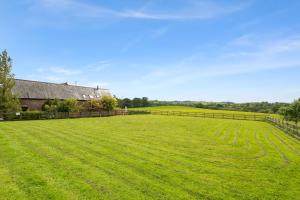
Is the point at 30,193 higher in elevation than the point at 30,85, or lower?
lower

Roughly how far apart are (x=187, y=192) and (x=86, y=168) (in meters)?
4.15

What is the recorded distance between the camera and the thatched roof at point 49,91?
39875mm

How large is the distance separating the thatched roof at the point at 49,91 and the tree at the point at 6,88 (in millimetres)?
4571

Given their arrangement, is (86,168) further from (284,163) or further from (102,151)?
(284,163)

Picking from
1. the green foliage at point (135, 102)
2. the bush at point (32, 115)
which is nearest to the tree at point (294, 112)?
the bush at point (32, 115)

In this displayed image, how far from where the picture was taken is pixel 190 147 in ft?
45.1

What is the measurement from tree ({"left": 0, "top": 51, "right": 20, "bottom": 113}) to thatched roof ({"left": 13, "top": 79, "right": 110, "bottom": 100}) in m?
4.57

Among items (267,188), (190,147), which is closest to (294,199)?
(267,188)

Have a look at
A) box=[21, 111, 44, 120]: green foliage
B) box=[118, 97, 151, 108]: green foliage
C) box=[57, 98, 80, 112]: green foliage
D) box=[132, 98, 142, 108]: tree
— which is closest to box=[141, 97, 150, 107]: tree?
box=[118, 97, 151, 108]: green foliage

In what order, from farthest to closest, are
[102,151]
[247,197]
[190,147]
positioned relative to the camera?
[190,147] < [102,151] < [247,197]

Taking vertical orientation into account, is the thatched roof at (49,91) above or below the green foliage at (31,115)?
above

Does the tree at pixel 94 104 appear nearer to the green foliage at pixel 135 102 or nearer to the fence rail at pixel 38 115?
the fence rail at pixel 38 115

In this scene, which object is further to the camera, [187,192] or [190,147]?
[190,147]

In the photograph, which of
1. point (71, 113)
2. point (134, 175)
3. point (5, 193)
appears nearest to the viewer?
point (5, 193)
